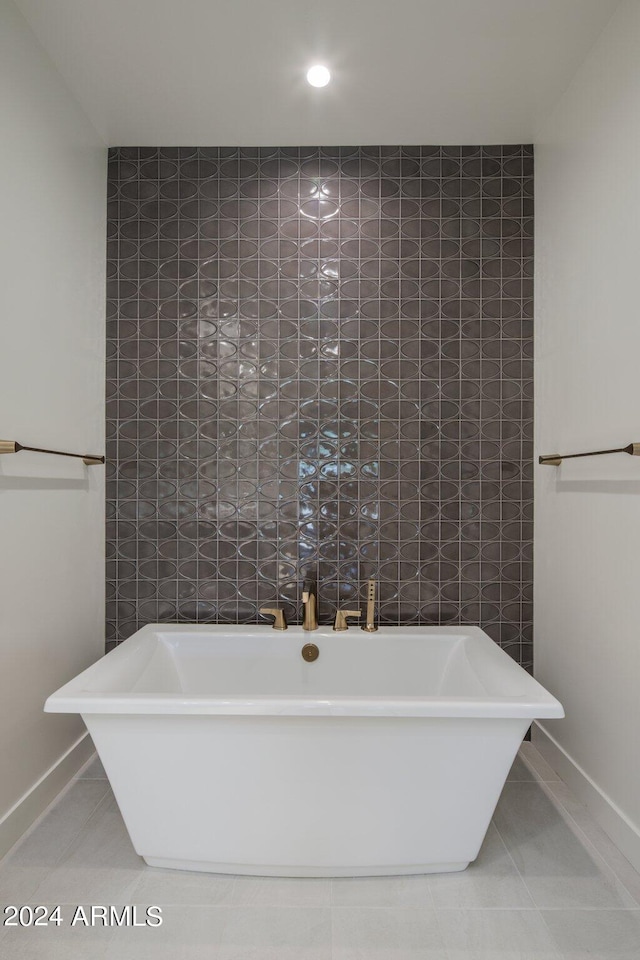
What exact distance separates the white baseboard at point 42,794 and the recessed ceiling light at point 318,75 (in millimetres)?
2742

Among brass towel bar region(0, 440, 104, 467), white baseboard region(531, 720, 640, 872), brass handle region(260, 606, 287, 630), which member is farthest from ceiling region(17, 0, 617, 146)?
white baseboard region(531, 720, 640, 872)

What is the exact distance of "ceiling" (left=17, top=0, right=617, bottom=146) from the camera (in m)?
1.90

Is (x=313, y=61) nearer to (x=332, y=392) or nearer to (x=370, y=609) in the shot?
(x=332, y=392)

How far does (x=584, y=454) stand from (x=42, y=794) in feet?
7.36

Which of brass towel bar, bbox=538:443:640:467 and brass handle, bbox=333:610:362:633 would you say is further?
brass handle, bbox=333:610:362:633

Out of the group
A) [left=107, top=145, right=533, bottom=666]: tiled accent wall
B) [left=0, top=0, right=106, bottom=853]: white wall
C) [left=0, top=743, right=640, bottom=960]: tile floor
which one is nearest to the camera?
[left=0, top=743, right=640, bottom=960]: tile floor

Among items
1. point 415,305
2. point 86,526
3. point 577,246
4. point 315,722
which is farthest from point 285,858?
point 577,246

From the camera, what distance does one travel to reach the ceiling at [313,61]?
1896 mm

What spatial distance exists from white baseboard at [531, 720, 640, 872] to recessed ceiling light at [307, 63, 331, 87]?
2731 millimetres

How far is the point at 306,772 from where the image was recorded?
1.68 metres

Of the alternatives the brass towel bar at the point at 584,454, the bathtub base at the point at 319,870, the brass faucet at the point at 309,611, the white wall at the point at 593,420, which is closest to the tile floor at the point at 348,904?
the bathtub base at the point at 319,870

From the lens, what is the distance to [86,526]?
2469 millimetres

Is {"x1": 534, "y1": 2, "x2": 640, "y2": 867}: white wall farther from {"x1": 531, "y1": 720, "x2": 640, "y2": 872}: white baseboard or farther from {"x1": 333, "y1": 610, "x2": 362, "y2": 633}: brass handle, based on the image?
{"x1": 333, "y1": 610, "x2": 362, "y2": 633}: brass handle

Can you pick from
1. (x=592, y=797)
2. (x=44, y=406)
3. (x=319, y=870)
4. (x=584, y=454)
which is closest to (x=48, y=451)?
(x=44, y=406)
